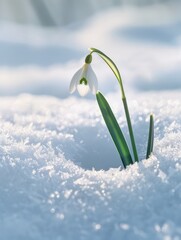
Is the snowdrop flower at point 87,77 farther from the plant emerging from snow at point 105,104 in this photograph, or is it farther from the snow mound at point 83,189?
the snow mound at point 83,189

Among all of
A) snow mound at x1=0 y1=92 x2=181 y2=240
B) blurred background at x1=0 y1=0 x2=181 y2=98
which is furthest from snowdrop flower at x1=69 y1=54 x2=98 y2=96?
blurred background at x1=0 y1=0 x2=181 y2=98

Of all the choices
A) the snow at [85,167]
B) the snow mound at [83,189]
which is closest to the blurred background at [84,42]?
the snow at [85,167]

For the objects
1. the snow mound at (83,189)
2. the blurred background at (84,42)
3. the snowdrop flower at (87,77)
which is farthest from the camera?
the blurred background at (84,42)

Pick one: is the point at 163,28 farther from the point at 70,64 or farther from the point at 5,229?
the point at 5,229

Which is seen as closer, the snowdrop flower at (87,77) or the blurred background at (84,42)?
the snowdrop flower at (87,77)

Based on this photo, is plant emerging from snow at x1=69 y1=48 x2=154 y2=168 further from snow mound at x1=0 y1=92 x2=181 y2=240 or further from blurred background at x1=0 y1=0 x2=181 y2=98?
blurred background at x1=0 y1=0 x2=181 y2=98

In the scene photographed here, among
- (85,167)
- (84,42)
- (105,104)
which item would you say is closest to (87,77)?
(105,104)
